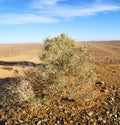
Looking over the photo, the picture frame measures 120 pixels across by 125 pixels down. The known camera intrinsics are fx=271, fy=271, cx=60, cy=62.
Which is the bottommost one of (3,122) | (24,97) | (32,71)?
(3,122)

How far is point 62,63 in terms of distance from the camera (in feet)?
41.6

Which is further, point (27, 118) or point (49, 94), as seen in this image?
point (49, 94)

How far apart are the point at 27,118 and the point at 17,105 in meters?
1.16

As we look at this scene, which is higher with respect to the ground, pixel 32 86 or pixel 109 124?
pixel 32 86

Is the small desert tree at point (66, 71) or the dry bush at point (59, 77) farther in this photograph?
the small desert tree at point (66, 71)

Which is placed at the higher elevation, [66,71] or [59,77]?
[66,71]

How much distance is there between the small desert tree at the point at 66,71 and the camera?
11.8 metres

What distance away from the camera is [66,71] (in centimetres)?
1251

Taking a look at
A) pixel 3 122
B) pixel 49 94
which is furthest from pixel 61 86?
pixel 3 122

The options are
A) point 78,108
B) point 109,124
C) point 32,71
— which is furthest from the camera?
point 32,71

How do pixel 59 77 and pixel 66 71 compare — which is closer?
pixel 59 77

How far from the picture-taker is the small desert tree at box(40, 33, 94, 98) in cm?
1176

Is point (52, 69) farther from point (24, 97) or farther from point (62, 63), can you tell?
point (24, 97)

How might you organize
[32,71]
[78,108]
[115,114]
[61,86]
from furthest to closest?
1. [32,71]
2. [61,86]
3. [78,108]
4. [115,114]
